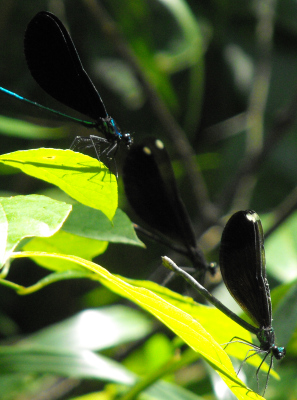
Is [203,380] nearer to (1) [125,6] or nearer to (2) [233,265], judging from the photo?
(2) [233,265]

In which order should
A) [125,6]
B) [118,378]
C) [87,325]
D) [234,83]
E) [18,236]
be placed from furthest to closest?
[234,83] < [125,6] < [87,325] < [118,378] < [18,236]

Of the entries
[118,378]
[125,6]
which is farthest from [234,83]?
[118,378]

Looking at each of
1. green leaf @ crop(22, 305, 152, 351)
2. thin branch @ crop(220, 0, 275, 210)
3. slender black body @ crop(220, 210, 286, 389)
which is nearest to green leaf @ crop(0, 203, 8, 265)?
slender black body @ crop(220, 210, 286, 389)

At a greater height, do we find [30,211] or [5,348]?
[30,211]

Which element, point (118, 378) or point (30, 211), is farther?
point (118, 378)

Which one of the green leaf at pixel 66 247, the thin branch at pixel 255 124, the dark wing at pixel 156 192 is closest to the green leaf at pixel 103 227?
the green leaf at pixel 66 247

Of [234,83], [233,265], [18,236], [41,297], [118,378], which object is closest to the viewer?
[18,236]

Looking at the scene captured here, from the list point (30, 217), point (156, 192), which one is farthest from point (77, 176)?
point (156, 192)

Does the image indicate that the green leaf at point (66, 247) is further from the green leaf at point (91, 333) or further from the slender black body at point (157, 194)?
the green leaf at point (91, 333)
